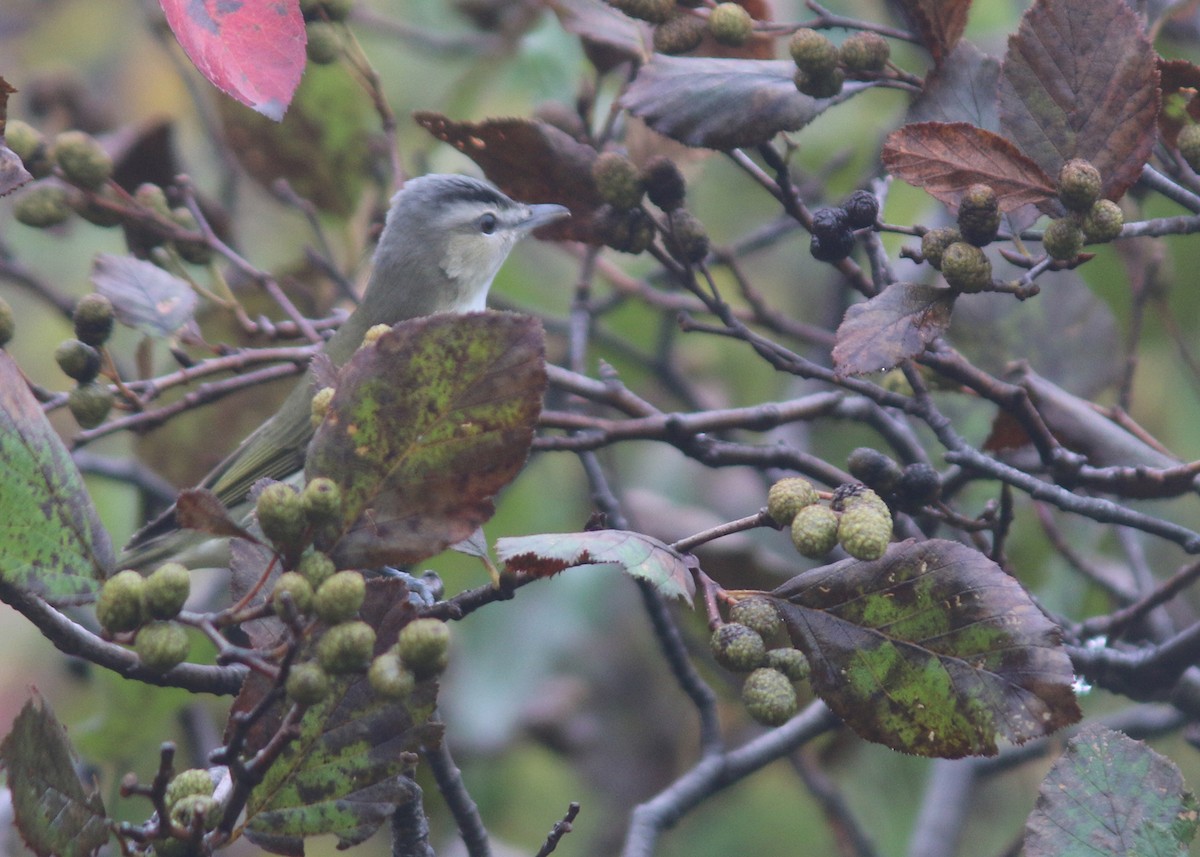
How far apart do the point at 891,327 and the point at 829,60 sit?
474mm

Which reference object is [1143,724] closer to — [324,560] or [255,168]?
[324,560]

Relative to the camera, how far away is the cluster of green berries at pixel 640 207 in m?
2.13

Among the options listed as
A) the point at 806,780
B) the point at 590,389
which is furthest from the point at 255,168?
the point at 806,780

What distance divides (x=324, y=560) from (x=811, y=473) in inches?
44.2

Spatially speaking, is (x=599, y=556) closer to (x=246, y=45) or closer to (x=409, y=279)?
(x=246, y=45)

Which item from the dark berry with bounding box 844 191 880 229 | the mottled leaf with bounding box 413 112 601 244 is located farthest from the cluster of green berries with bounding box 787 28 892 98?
the mottled leaf with bounding box 413 112 601 244

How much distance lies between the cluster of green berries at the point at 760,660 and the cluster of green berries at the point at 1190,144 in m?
0.95

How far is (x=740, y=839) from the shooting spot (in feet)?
12.0

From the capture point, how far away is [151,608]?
4.03 feet

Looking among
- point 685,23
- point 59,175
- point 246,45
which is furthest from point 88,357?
point 685,23

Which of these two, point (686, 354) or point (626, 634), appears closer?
point (626, 634)

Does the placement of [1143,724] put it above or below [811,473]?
below

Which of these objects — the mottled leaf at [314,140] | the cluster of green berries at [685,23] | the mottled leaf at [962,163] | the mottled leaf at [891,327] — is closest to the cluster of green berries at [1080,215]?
the mottled leaf at [962,163]

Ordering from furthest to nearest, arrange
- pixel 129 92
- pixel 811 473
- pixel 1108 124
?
1. pixel 129 92
2. pixel 811 473
3. pixel 1108 124
